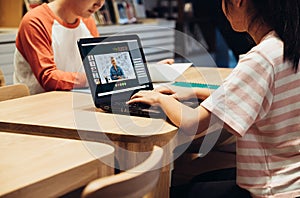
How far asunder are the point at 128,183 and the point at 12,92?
1.33 m

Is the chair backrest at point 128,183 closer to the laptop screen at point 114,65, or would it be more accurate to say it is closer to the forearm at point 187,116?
the forearm at point 187,116

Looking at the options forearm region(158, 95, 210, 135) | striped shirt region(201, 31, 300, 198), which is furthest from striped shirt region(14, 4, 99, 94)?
striped shirt region(201, 31, 300, 198)

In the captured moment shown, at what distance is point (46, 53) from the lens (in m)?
2.39

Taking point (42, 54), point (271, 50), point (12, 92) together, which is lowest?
point (12, 92)

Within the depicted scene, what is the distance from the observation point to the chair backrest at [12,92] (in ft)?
7.02

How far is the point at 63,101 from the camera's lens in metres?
1.93

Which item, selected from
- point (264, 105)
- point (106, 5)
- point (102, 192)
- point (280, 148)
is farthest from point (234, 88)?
point (106, 5)

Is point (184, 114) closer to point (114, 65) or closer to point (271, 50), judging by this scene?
point (271, 50)

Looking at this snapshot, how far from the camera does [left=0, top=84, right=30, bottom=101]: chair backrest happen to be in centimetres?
214

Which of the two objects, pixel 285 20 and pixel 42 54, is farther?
pixel 42 54

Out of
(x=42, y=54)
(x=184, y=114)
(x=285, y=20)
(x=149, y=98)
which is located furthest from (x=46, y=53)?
(x=285, y=20)

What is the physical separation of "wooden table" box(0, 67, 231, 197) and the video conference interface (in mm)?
104

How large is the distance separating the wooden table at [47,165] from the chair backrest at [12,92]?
763 millimetres

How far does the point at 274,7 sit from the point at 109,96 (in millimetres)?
648
